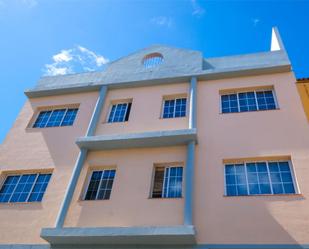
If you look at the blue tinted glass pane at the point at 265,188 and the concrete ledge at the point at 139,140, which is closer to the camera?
the blue tinted glass pane at the point at 265,188

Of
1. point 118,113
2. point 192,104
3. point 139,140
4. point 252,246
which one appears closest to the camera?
point 252,246

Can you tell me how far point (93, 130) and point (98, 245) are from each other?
5.06 meters

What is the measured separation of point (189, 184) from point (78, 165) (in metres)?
4.42

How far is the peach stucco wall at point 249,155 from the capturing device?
8.47 m

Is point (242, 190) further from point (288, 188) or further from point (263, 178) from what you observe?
point (288, 188)

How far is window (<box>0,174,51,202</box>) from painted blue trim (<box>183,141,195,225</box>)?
5.64 meters

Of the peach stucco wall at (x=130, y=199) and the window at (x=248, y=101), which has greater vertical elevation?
the window at (x=248, y=101)

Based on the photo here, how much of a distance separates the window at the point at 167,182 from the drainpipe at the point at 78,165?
297cm

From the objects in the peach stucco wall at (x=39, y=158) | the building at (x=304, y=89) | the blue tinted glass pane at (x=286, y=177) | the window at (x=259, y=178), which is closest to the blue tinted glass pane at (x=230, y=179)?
the window at (x=259, y=178)

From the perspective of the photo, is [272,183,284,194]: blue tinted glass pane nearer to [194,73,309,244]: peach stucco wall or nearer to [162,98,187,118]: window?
[194,73,309,244]: peach stucco wall

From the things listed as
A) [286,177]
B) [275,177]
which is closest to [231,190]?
[275,177]

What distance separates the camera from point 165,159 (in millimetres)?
10969

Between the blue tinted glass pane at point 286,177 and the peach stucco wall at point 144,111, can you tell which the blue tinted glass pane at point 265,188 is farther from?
the peach stucco wall at point 144,111

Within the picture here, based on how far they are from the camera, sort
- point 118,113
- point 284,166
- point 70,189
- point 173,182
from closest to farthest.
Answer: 1. point 284,166
2. point 173,182
3. point 70,189
4. point 118,113
